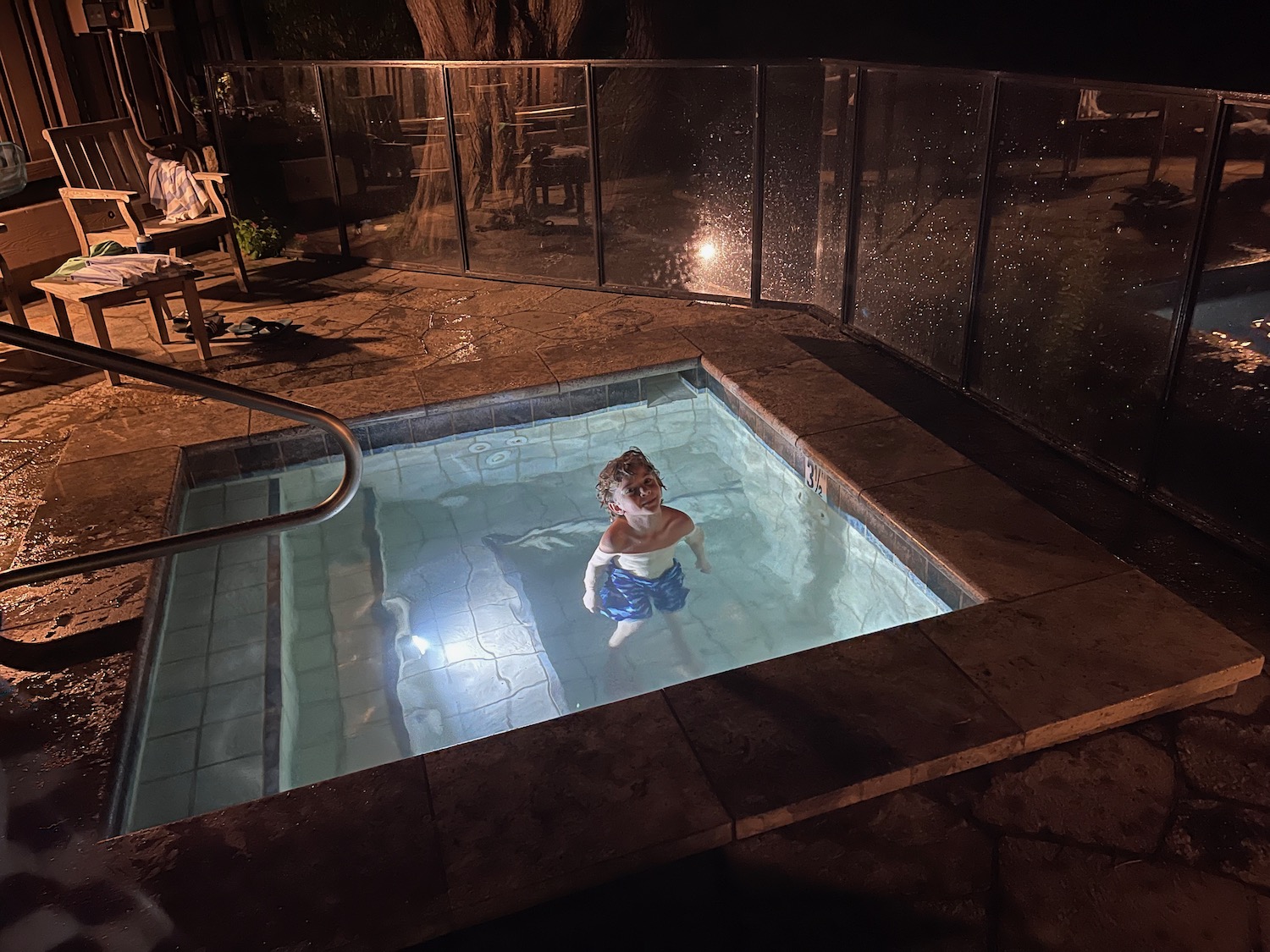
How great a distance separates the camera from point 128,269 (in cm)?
589

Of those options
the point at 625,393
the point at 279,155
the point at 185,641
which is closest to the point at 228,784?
the point at 185,641

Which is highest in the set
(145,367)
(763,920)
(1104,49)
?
(1104,49)

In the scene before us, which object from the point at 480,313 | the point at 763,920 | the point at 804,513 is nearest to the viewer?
the point at 763,920

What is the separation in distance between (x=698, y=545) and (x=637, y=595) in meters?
0.41

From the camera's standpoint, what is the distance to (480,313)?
23.6 feet

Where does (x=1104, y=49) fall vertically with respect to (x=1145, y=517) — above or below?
above

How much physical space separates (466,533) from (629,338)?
6.11 ft

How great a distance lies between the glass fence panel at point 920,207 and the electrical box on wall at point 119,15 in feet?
20.3

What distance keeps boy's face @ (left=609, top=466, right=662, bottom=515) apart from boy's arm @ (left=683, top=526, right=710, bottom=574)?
0.47m

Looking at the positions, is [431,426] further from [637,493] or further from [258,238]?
[258,238]

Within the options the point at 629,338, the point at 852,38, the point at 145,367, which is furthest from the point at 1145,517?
the point at 852,38

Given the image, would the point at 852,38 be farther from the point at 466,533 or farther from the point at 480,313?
the point at 466,533

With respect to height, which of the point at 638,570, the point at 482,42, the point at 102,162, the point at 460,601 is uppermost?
the point at 482,42

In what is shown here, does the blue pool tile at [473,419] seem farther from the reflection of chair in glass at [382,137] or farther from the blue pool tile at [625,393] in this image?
the reflection of chair in glass at [382,137]
